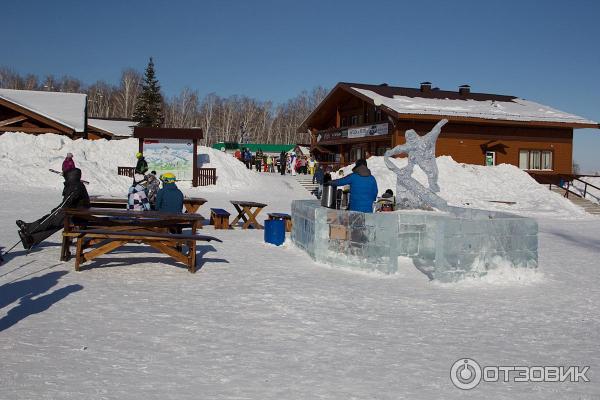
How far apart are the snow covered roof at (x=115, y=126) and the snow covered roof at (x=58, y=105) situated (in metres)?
4.81

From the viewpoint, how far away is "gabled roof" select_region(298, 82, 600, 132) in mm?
30047

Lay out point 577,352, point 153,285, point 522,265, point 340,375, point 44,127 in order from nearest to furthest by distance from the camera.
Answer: point 340,375 → point 577,352 → point 153,285 → point 522,265 → point 44,127

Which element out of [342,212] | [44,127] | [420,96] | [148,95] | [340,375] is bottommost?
[340,375]

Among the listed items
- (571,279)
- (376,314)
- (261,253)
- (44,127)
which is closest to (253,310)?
(376,314)

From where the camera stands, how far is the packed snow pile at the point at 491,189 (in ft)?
74.8

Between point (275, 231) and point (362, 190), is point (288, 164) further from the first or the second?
point (362, 190)

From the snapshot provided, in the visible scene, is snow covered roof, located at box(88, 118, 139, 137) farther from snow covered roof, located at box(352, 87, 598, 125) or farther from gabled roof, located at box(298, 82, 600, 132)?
snow covered roof, located at box(352, 87, 598, 125)

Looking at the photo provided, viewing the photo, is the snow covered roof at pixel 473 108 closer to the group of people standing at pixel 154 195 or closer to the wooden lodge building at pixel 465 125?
the wooden lodge building at pixel 465 125

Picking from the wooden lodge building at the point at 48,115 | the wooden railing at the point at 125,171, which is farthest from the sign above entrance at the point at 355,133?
the wooden lodge building at the point at 48,115

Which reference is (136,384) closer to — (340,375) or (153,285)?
(340,375)

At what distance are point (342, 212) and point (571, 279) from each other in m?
3.85

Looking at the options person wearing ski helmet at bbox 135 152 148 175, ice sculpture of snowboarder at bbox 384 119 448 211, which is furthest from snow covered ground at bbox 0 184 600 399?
ice sculpture of snowboarder at bbox 384 119 448 211

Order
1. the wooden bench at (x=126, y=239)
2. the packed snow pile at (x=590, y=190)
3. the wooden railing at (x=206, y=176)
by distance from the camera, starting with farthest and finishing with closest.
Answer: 1. the packed snow pile at (x=590, y=190)
2. the wooden railing at (x=206, y=176)
3. the wooden bench at (x=126, y=239)

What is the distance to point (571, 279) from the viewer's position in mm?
8945
